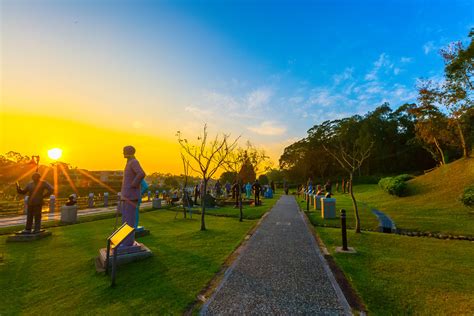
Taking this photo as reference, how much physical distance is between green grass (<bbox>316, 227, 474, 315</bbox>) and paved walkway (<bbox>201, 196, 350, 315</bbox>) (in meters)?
0.53

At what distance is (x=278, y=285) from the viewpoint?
4.48 metres

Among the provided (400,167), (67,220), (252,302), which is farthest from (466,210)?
(400,167)

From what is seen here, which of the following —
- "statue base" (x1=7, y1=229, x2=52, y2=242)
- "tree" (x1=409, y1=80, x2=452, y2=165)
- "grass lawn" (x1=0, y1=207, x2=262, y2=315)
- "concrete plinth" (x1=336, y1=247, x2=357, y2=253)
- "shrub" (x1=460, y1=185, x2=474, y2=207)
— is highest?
"tree" (x1=409, y1=80, x2=452, y2=165)

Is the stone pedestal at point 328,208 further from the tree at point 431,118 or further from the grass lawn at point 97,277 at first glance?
the tree at point 431,118

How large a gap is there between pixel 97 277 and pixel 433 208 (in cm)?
1697

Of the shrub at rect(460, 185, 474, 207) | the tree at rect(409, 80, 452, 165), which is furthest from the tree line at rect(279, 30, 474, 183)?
the shrub at rect(460, 185, 474, 207)

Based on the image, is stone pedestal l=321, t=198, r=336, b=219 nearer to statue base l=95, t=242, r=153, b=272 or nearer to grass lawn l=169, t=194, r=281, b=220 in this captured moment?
grass lawn l=169, t=194, r=281, b=220

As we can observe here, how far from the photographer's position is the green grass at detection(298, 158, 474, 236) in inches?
407

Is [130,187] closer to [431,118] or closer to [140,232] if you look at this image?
[140,232]

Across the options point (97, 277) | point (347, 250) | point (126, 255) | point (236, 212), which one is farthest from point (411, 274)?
point (236, 212)

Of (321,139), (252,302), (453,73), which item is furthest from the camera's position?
(321,139)

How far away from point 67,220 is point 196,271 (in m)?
10.7

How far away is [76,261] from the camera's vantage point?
607 cm

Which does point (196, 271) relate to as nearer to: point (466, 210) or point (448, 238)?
point (448, 238)
